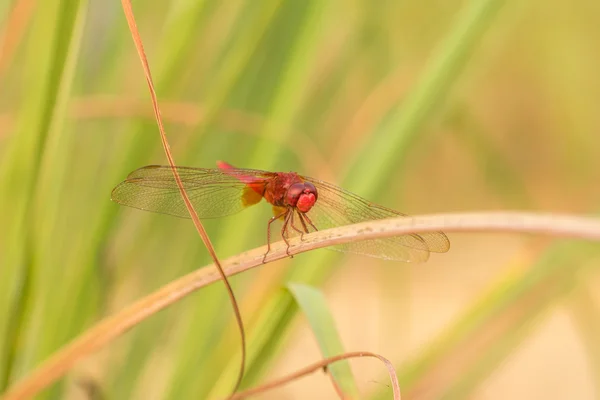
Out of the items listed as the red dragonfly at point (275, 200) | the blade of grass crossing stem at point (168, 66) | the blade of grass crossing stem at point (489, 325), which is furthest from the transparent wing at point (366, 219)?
the blade of grass crossing stem at point (168, 66)

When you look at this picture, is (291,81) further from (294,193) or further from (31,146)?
(31,146)

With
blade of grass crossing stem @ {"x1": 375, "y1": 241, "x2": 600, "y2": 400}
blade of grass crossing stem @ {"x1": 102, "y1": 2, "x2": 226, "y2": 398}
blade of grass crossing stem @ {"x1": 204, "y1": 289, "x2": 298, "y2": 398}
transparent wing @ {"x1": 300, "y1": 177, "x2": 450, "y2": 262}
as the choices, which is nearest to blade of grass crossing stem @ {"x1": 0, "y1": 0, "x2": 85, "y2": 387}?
blade of grass crossing stem @ {"x1": 102, "y1": 2, "x2": 226, "y2": 398}

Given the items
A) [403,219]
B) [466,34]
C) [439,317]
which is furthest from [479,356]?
[439,317]

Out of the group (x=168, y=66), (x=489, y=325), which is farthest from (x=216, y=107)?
(x=489, y=325)

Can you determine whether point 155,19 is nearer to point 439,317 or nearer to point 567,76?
point 439,317

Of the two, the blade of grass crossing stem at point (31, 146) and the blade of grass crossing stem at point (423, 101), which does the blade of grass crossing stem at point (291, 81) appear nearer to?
the blade of grass crossing stem at point (423, 101)

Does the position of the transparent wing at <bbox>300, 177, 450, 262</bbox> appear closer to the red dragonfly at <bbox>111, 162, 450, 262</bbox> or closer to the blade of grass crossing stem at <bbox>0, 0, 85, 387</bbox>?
the red dragonfly at <bbox>111, 162, 450, 262</bbox>
